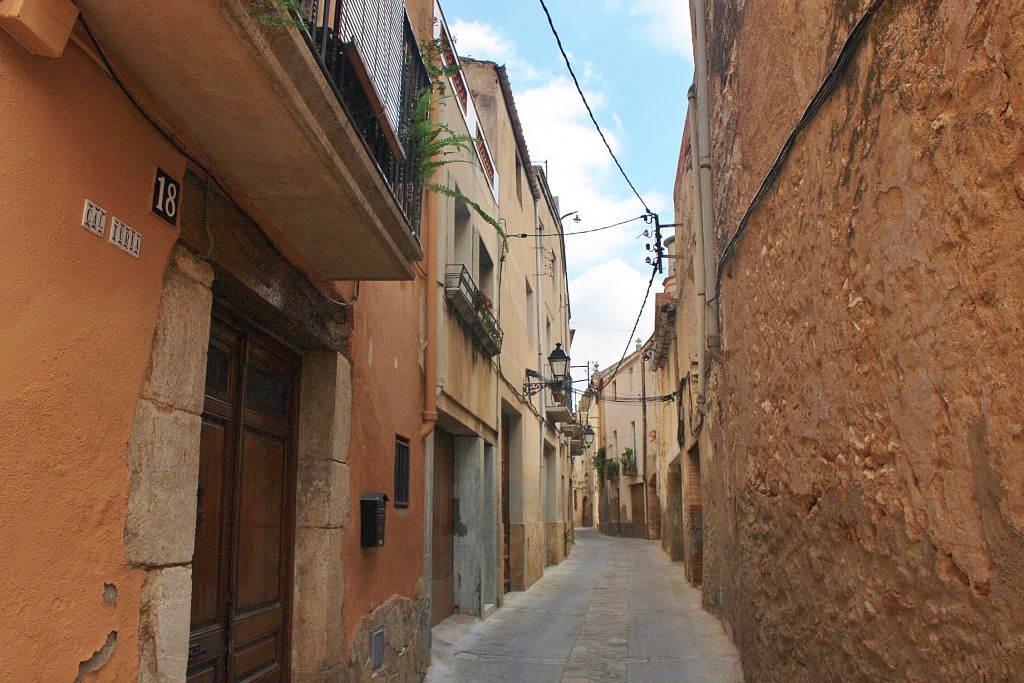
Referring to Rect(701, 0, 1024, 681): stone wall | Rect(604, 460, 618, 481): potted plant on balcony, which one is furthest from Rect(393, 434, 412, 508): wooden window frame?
Rect(604, 460, 618, 481): potted plant on balcony

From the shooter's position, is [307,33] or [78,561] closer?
[78,561]

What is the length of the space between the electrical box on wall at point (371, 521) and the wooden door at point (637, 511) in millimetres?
28126

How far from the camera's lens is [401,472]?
5957 mm

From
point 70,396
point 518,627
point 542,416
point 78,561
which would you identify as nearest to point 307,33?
point 70,396

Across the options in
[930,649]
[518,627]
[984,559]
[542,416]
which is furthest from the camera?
[542,416]

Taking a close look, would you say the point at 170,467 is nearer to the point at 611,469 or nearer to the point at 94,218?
the point at 94,218

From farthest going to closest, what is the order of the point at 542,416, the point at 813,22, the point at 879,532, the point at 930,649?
1. the point at 542,416
2. the point at 813,22
3. the point at 879,532
4. the point at 930,649

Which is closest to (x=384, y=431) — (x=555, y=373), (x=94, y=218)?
(x=94, y=218)

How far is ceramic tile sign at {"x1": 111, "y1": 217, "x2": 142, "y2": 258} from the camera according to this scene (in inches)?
101

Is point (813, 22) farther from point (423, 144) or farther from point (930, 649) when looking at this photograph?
point (930, 649)

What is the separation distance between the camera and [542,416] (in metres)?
15.8

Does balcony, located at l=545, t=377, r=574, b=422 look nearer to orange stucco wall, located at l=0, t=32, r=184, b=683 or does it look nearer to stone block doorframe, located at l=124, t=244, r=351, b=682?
stone block doorframe, located at l=124, t=244, r=351, b=682

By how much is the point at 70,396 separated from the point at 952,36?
2778mm

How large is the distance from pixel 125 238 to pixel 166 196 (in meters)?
0.30
